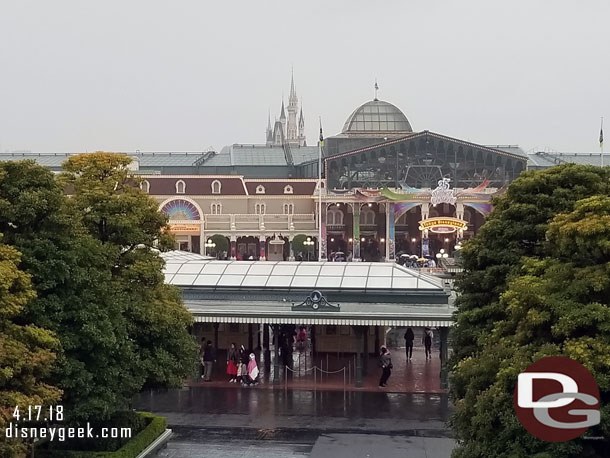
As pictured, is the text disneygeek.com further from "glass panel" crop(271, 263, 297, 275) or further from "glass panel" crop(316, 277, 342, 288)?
"glass panel" crop(271, 263, 297, 275)

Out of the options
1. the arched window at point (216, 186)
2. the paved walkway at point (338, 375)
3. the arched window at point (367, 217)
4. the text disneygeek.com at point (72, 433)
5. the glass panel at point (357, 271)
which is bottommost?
the paved walkway at point (338, 375)

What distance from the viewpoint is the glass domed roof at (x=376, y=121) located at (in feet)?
266

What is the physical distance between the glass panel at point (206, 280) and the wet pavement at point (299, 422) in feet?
16.4

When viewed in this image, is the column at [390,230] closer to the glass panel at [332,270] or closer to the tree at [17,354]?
the glass panel at [332,270]

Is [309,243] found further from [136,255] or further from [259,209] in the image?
[136,255]

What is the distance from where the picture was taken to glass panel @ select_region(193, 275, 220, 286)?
30422 mm

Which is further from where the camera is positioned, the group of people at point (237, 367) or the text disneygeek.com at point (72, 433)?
the group of people at point (237, 367)

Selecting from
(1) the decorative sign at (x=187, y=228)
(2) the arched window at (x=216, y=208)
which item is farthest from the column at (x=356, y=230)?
(1) the decorative sign at (x=187, y=228)

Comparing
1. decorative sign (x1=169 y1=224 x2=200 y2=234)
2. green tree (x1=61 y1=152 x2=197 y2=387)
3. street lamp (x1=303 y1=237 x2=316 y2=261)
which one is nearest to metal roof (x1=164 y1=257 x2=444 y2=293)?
green tree (x1=61 y1=152 x2=197 y2=387)

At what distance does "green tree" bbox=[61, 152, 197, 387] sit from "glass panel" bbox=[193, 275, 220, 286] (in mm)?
9567

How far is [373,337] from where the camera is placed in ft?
105

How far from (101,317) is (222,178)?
52827 millimetres

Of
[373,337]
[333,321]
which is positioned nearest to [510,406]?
[333,321]

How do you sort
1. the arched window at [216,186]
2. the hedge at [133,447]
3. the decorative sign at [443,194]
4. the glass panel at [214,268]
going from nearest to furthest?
the hedge at [133,447]
the glass panel at [214,268]
the decorative sign at [443,194]
the arched window at [216,186]
